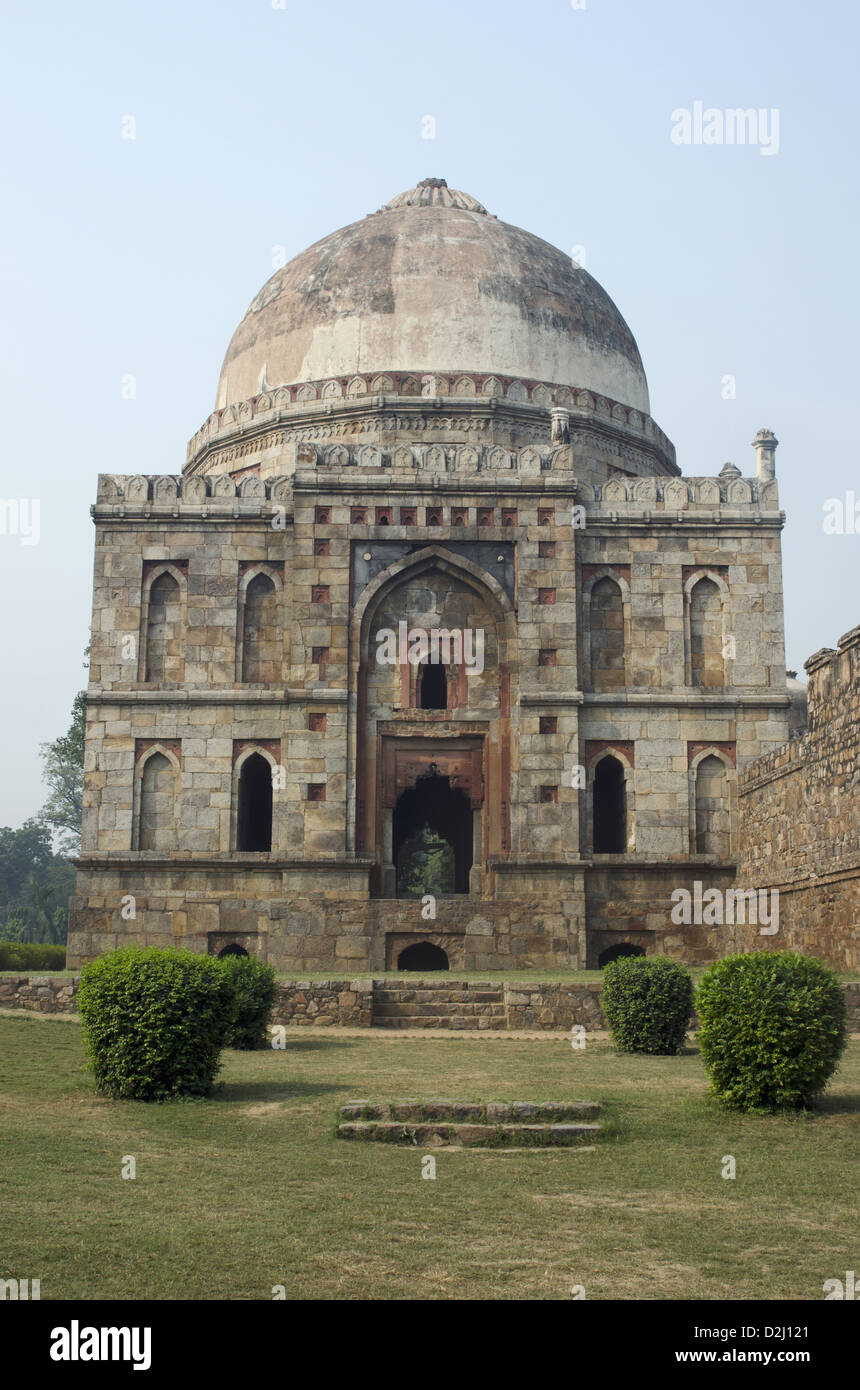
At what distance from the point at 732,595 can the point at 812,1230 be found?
62.8 feet

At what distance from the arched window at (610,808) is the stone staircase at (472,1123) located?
1529 centimetres

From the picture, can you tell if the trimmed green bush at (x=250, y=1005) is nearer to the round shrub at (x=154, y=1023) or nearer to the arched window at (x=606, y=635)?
the round shrub at (x=154, y=1023)

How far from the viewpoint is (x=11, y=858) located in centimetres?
7844

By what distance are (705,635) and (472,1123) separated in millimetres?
16955

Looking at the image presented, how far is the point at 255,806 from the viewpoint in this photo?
2606 centimetres

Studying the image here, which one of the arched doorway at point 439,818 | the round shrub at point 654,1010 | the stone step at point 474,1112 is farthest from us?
the arched doorway at point 439,818

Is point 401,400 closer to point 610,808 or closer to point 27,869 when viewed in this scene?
point 610,808

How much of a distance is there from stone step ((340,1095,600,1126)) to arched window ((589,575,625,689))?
1577 centimetres

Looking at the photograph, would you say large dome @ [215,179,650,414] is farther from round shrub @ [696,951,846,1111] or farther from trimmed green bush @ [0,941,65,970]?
round shrub @ [696,951,846,1111]

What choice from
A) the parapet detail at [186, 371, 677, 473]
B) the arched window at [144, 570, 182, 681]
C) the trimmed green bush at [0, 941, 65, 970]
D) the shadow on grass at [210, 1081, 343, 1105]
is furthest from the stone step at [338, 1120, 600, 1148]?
the trimmed green bush at [0, 941, 65, 970]

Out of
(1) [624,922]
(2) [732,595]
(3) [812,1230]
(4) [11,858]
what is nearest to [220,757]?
(1) [624,922]

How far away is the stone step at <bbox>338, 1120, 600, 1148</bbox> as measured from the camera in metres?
9.72

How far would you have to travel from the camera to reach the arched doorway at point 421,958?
2394 cm

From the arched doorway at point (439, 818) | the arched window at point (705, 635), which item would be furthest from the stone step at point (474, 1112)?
the arched doorway at point (439, 818)
